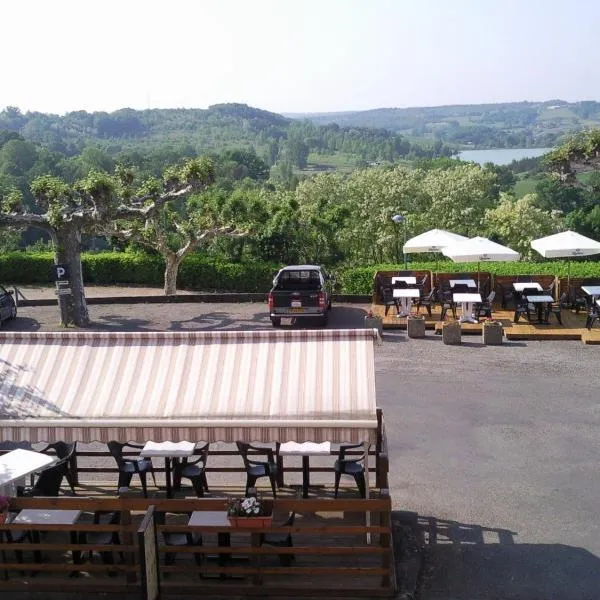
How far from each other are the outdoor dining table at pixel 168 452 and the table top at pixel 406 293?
10.9 metres

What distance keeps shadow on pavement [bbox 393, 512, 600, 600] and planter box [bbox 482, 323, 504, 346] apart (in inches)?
350

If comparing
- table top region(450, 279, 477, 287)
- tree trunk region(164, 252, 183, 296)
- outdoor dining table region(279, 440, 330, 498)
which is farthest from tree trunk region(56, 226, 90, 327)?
outdoor dining table region(279, 440, 330, 498)

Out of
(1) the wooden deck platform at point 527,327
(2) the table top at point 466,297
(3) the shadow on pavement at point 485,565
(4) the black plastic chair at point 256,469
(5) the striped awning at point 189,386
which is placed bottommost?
(3) the shadow on pavement at point 485,565

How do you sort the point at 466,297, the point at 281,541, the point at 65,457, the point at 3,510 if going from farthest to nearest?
the point at 466,297 → the point at 65,457 → the point at 281,541 → the point at 3,510

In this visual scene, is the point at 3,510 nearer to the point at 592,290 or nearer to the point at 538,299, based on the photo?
the point at 538,299

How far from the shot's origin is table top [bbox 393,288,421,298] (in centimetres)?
1963

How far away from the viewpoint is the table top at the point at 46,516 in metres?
8.16

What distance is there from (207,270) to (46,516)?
18.5 m

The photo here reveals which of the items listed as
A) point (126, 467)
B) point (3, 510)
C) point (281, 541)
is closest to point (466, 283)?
point (126, 467)

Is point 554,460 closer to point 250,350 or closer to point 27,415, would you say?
point 250,350

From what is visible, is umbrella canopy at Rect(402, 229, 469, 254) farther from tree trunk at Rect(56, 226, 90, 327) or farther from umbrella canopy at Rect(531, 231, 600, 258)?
tree trunk at Rect(56, 226, 90, 327)

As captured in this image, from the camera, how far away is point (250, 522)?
7.82m

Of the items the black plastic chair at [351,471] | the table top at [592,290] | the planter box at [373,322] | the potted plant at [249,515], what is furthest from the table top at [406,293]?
the potted plant at [249,515]

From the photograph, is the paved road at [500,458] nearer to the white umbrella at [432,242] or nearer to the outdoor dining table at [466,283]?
the outdoor dining table at [466,283]
